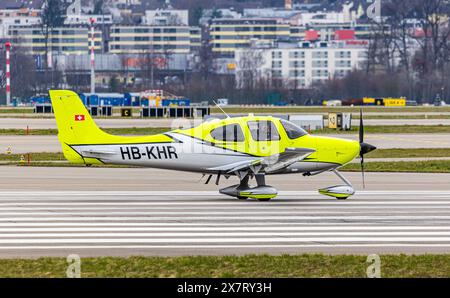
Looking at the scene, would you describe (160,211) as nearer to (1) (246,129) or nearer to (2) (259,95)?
(1) (246,129)

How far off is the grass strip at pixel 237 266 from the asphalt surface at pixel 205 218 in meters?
1.16

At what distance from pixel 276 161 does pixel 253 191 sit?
2.94ft

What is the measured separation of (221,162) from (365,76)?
140m

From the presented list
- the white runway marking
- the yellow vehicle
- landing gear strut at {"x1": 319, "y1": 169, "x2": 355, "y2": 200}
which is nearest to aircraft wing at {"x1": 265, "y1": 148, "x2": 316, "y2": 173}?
the white runway marking

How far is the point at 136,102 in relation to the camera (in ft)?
465

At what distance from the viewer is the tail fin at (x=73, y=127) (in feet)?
97.9

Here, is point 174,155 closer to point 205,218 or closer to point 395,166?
point 205,218

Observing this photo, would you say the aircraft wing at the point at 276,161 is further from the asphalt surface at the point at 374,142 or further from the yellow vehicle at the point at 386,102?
the yellow vehicle at the point at 386,102

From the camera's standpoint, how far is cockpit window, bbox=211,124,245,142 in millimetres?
30266

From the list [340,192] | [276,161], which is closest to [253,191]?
[276,161]

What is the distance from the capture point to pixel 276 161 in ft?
98.7

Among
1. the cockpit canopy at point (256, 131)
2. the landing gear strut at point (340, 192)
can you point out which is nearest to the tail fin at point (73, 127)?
the cockpit canopy at point (256, 131)
